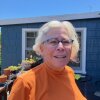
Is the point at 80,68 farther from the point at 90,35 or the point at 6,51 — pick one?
the point at 6,51

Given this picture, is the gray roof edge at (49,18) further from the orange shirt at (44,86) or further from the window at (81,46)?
the orange shirt at (44,86)

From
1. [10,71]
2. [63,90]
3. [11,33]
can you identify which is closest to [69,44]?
[63,90]

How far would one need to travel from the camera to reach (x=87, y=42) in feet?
28.5

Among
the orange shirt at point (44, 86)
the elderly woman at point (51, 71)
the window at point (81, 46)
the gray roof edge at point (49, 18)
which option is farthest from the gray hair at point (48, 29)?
the window at point (81, 46)

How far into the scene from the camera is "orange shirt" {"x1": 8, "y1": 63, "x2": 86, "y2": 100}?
2105mm

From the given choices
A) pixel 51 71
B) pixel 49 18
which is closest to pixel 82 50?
pixel 49 18

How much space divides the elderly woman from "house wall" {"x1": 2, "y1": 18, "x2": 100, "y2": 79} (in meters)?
6.32

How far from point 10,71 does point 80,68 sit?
206 centimetres

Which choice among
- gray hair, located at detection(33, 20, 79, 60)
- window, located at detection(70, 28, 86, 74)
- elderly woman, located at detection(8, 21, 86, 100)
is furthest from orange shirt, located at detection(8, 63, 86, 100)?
window, located at detection(70, 28, 86, 74)

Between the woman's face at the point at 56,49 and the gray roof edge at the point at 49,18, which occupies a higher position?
the gray roof edge at the point at 49,18

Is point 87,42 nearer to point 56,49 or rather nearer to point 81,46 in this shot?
point 81,46

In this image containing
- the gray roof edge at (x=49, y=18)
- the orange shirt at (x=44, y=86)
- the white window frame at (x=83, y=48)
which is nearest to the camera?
the orange shirt at (x=44, y=86)

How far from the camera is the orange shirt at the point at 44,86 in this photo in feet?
6.91

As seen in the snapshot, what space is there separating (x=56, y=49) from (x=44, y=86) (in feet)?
0.93
